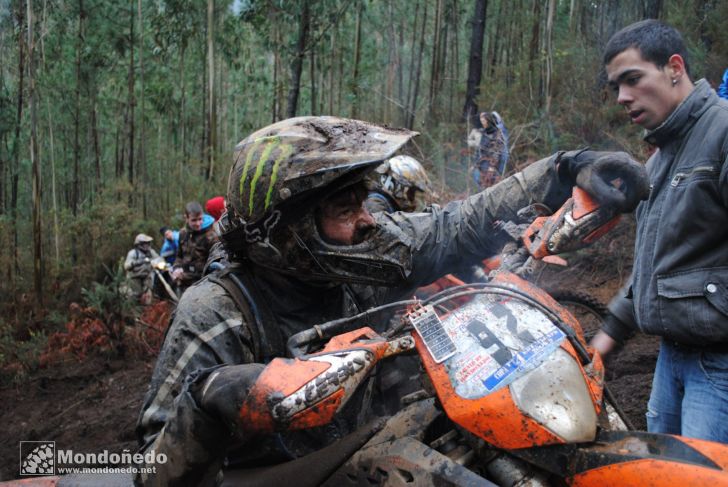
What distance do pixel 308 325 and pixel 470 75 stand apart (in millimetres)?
13920

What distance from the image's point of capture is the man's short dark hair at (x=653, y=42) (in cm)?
270

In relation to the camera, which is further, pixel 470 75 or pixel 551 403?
pixel 470 75

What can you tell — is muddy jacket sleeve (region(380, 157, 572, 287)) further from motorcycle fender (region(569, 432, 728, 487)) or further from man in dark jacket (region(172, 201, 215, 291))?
man in dark jacket (region(172, 201, 215, 291))

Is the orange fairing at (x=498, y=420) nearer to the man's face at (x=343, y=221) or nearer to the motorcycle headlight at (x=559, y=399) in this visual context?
the motorcycle headlight at (x=559, y=399)

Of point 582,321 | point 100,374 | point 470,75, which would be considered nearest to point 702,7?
point 470,75

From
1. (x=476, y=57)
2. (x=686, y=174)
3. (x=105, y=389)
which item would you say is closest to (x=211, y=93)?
(x=476, y=57)

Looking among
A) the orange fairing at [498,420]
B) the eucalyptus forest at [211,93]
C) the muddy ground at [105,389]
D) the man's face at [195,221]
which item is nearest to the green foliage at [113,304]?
the eucalyptus forest at [211,93]

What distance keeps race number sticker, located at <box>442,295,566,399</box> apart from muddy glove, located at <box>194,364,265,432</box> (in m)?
0.59

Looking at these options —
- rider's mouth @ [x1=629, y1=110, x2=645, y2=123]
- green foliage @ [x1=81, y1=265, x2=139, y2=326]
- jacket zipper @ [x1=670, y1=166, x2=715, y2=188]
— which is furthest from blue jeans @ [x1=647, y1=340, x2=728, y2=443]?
green foliage @ [x1=81, y1=265, x2=139, y2=326]

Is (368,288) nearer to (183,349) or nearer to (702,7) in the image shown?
(183,349)

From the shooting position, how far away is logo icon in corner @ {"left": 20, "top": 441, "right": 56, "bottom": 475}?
576 cm

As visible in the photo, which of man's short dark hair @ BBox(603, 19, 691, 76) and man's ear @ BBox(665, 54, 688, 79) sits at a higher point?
man's short dark hair @ BBox(603, 19, 691, 76)

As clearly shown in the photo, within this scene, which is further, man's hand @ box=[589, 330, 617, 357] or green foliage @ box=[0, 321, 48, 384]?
green foliage @ box=[0, 321, 48, 384]

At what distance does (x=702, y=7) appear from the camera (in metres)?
11.9
